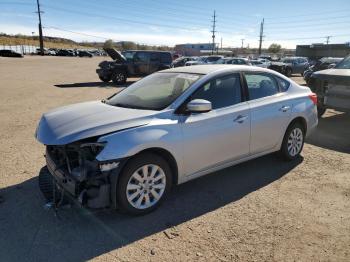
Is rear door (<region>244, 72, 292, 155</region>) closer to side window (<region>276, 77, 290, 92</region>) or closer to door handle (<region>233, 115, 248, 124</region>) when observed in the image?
side window (<region>276, 77, 290, 92</region>)

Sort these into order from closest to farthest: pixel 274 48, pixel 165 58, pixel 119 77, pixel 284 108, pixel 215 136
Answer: pixel 215 136
pixel 284 108
pixel 119 77
pixel 165 58
pixel 274 48

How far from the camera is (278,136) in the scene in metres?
5.32

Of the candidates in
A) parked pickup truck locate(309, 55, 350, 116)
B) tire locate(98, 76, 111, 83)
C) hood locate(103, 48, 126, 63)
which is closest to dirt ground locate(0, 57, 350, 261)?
parked pickup truck locate(309, 55, 350, 116)

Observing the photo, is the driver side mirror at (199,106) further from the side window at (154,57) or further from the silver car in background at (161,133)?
the side window at (154,57)

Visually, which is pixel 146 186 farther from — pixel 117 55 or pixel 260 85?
pixel 117 55

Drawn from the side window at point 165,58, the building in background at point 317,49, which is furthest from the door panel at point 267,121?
the building in background at point 317,49

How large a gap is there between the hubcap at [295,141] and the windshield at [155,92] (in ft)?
6.72

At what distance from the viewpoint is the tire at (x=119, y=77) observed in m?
19.2

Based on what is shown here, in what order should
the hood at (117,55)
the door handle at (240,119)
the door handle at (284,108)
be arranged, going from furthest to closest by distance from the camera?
the hood at (117,55) < the door handle at (284,108) < the door handle at (240,119)

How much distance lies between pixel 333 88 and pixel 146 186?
245 inches

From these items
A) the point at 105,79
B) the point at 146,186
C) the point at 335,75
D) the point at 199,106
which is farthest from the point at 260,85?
the point at 105,79

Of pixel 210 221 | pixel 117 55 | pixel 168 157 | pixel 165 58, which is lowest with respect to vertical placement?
pixel 210 221

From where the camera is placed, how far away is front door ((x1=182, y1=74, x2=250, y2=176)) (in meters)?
4.16

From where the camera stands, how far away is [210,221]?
151 inches
